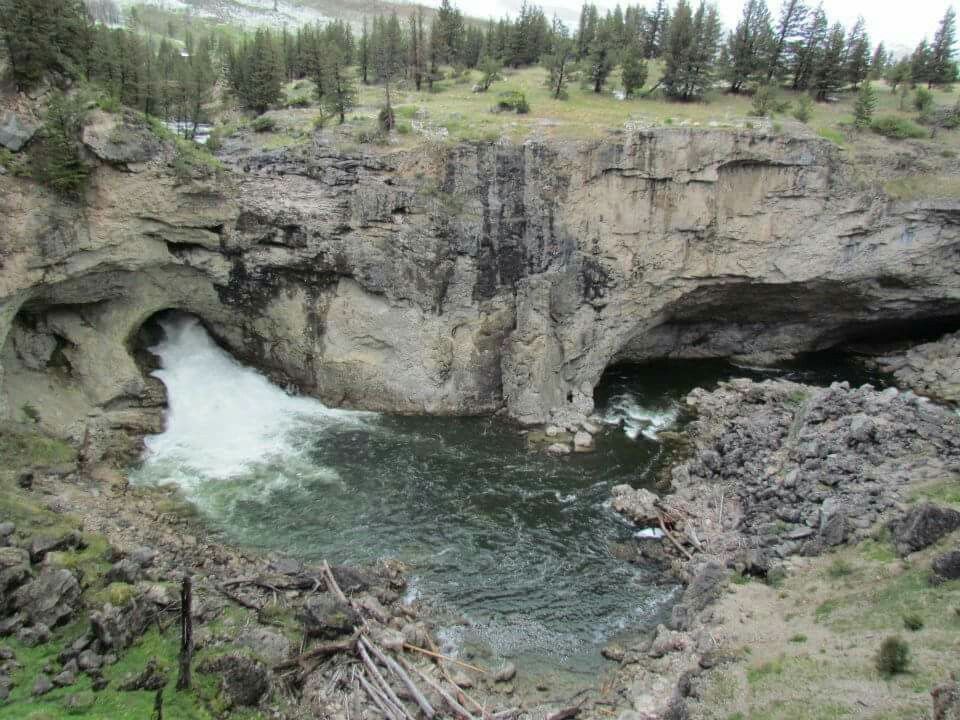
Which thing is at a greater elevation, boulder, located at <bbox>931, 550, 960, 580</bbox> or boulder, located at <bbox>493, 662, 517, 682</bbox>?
boulder, located at <bbox>931, 550, 960, 580</bbox>

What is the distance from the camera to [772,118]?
32406 millimetres

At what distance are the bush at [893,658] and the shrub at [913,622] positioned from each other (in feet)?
4.45

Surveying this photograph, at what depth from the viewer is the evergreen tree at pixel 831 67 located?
39.0 metres

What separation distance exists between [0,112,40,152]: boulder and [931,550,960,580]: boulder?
3077 cm

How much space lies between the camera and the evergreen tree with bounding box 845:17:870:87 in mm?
40688

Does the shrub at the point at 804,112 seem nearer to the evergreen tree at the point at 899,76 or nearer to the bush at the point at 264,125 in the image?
the evergreen tree at the point at 899,76

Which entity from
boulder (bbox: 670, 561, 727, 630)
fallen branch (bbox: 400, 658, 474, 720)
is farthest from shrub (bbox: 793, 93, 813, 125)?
fallen branch (bbox: 400, 658, 474, 720)

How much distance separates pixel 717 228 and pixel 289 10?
5119 inches

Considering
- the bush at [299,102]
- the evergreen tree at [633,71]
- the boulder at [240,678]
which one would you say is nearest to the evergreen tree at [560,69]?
the evergreen tree at [633,71]

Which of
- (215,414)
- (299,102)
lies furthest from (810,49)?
(215,414)

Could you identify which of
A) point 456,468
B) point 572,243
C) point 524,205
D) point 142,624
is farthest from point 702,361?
point 142,624

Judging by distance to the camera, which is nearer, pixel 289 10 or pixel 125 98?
pixel 125 98

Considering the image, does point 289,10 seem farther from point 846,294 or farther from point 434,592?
point 434,592

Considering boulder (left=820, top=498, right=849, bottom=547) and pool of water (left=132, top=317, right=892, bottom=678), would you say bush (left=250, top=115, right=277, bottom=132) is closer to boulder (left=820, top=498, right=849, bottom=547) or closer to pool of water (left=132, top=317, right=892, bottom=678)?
pool of water (left=132, top=317, right=892, bottom=678)
